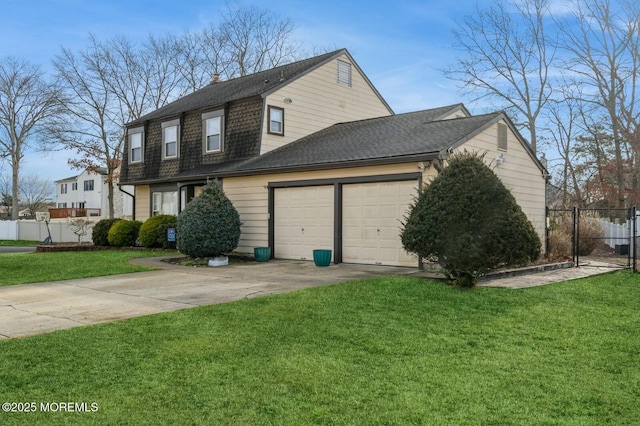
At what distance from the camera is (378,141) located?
1446 cm

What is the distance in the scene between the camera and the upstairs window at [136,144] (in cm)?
2258

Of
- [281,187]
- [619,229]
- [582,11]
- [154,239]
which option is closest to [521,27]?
[582,11]

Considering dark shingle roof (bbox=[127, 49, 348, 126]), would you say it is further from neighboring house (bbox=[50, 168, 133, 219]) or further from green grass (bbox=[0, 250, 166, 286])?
neighboring house (bbox=[50, 168, 133, 219])

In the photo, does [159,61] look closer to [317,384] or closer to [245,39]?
[245,39]

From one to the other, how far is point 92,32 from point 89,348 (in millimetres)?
32903

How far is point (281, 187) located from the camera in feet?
50.3

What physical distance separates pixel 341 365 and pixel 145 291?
5345 mm

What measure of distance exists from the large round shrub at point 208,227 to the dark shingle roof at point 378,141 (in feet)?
6.23

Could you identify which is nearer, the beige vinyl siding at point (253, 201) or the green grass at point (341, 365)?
the green grass at point (341, 365)

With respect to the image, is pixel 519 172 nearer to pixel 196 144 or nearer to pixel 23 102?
pixel 196 144

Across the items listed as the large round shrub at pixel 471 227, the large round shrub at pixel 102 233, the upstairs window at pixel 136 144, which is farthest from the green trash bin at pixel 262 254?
the upstairs window at pixel 136 144

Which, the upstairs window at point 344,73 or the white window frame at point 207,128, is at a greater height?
the upstairs window at point 344,73

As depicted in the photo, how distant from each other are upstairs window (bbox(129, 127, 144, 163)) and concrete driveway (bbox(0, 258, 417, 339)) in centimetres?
1055

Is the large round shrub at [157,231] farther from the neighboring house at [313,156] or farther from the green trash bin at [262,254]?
the green trash bin at [262,254]
